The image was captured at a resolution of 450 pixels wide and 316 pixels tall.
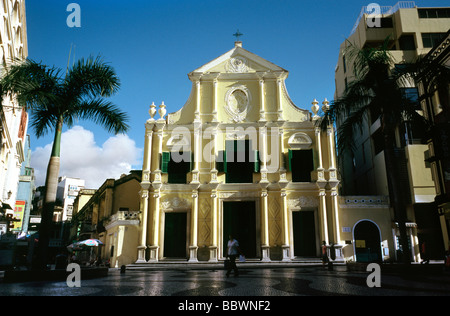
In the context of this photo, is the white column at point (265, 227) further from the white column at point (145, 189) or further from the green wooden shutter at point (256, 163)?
the white column at point (145, 189)

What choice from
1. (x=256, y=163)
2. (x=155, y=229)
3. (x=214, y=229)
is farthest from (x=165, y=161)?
(x=256, y=163)

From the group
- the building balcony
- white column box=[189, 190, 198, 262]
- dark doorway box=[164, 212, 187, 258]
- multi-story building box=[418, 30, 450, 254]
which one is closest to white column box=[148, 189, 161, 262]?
dark doorway box=[164, 212, 187, 258]

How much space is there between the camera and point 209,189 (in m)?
23.3

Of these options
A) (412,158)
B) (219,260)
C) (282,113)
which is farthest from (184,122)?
(412,158)

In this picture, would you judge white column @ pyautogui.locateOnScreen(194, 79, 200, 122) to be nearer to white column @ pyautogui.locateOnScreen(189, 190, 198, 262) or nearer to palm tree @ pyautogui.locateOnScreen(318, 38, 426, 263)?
white column @ pyautogui.locateOnScreen(189, 190, 198, 262)

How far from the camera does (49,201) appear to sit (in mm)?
11883

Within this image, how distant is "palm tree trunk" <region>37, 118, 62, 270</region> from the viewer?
11.5 metres

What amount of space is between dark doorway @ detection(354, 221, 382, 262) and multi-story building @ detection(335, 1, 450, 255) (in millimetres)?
1290

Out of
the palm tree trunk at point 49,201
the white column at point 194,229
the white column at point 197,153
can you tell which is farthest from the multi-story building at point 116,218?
the palm tree trunk at point 49,201

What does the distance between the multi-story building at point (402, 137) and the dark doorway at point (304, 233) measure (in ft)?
17.4

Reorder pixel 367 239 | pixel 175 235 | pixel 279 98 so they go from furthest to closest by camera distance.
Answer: pixel 279 98
pixel 175 235
pixel 367 239

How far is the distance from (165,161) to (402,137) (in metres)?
16.0

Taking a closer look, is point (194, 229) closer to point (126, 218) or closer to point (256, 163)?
point (126, 218)

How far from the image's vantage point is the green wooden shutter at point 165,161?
77.9ft
